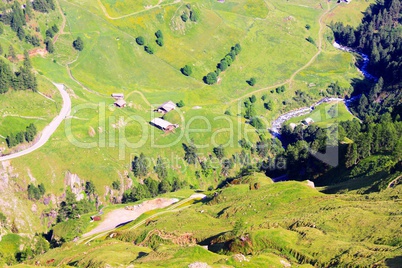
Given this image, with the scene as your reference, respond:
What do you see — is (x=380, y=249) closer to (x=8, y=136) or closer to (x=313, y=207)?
(x=313, y=207)

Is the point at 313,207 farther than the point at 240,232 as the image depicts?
Yes

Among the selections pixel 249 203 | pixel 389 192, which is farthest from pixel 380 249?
pixel 249 203

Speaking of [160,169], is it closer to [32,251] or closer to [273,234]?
[32,251]

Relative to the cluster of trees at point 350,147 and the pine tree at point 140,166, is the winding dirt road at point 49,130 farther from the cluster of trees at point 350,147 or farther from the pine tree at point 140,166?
the cluster of trees at point 350,147

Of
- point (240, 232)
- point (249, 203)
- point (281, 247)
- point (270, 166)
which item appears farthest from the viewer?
point (270, 166)

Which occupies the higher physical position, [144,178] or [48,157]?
[48,157]

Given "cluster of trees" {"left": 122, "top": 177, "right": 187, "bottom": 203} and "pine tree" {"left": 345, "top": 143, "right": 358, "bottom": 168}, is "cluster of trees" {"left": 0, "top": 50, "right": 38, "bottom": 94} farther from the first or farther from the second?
"pine tree" {"left": 345, "top": 143, "right": 358, "bottom": 168}
